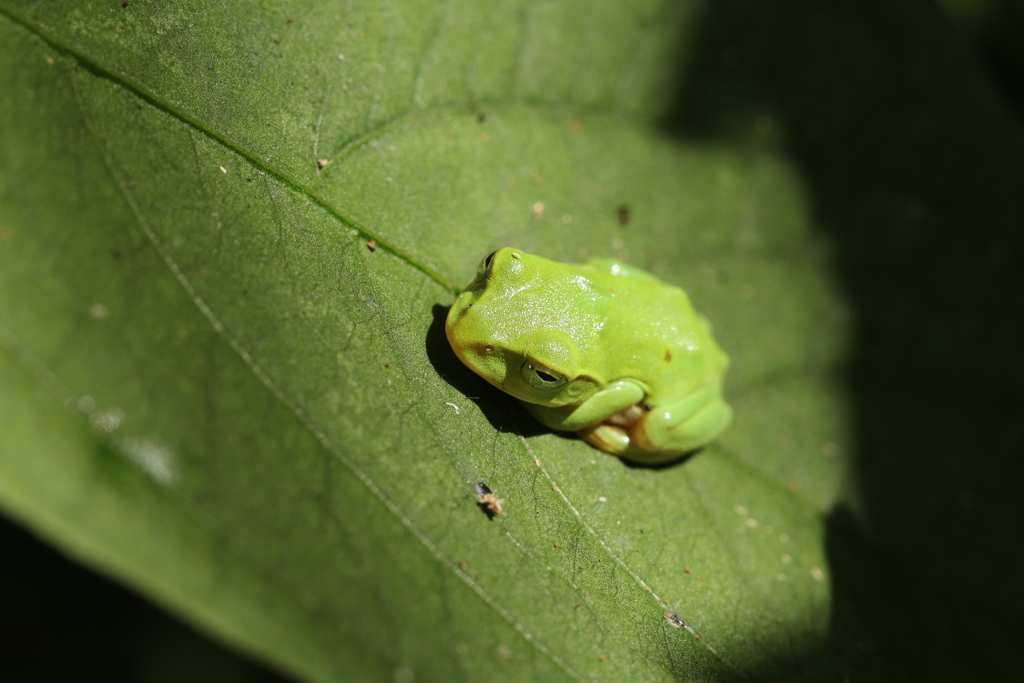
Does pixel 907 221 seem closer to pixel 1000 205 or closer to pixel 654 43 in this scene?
pixel 1000 205

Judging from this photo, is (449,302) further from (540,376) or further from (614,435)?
(614,435)

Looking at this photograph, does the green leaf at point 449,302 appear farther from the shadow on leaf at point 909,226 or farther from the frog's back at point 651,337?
the frog's back at point 651,337

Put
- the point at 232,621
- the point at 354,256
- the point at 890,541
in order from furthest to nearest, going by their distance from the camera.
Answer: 1. the point at 890,541
2. the point at 354,256
3. the point at 232,621

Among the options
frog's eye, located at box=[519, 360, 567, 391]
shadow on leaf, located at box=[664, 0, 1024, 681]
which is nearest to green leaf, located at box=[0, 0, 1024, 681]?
shadow on leaf, located at box=[664, 0, 1024, 681]

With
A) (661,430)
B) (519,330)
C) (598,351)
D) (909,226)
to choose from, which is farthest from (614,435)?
(909,226)

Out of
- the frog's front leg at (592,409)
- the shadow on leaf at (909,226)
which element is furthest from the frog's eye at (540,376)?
the shadow on leaf at (909,226)

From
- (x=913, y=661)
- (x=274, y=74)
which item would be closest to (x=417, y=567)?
(x=274, y=74)

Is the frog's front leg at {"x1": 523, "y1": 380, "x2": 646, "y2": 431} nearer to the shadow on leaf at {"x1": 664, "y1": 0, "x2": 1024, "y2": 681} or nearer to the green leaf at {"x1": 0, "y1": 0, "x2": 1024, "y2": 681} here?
the green leaf at {"x1": 0, "y1": 0, "x2": 1024, "y2": 681}
